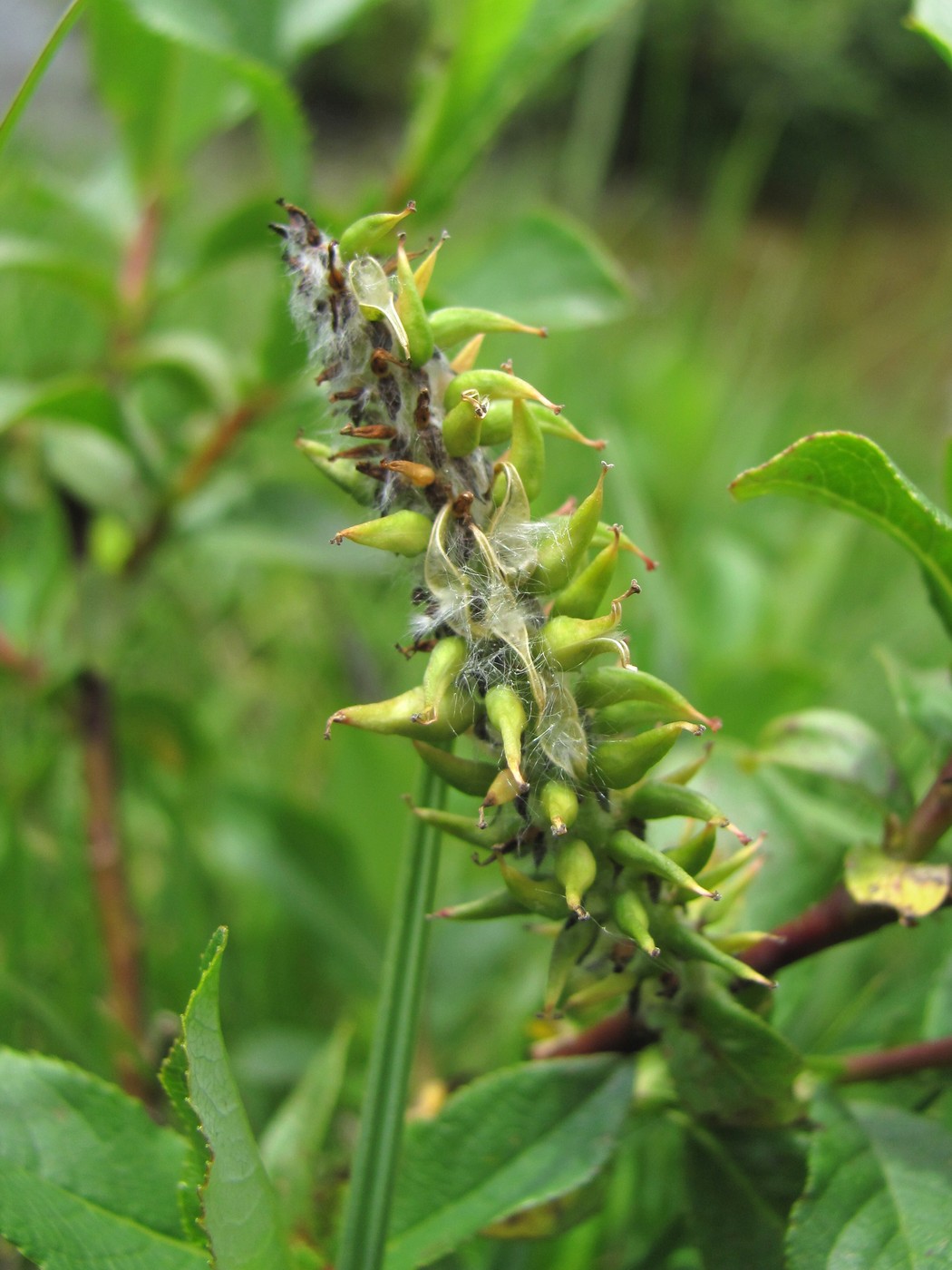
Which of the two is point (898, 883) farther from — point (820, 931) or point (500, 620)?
point (500, 620)

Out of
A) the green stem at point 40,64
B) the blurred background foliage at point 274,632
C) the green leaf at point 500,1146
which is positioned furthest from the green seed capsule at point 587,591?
the green stem at point 40,64

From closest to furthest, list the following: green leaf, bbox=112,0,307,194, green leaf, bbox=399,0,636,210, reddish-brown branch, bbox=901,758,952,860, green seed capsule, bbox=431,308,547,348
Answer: green seed capsule, bbox=431,308,547,348
reddish-brown branch, bbox=901,758,952,860
green leaf, bbox=112,0,307,194
green leaf, bbox=399,0,636,210

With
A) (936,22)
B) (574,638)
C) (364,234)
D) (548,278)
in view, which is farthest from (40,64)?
(548,278)

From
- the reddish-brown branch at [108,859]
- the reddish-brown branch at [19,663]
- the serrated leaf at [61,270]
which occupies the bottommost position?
the reddish-brown branch at [108,859]

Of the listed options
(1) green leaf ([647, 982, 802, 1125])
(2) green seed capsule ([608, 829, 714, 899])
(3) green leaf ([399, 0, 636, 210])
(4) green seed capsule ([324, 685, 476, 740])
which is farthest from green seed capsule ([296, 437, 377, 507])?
(3) green leaf ([399, 0, 636, 210])

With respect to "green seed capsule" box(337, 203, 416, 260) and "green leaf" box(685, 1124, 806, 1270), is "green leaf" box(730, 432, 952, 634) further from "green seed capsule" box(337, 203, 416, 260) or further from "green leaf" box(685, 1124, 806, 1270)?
"green leaf" box(685, 1124, 806, 1270)

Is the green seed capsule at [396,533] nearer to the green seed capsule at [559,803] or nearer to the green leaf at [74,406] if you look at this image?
the green seed capsule at [559,803]

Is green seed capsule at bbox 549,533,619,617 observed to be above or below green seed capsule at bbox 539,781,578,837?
above
